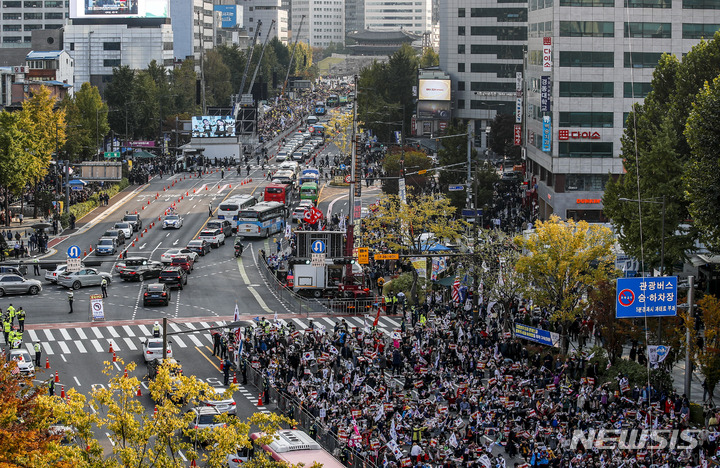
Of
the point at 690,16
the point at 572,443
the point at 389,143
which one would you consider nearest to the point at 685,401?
the point at 572,443

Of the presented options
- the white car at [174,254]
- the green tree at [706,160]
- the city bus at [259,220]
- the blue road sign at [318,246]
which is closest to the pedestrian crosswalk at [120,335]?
the blue road sign at [318,246]

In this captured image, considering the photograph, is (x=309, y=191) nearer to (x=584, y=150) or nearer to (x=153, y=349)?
(x=584, y=150)

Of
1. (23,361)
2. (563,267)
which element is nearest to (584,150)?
(563,267)

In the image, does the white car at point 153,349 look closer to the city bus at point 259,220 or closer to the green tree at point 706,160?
the green tree at point 706,160

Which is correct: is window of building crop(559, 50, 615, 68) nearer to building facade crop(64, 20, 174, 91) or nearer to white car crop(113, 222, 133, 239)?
white car crop(113, 222, 133, 239)

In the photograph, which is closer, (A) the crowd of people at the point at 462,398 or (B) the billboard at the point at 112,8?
(A) the crowd of people at the point at 462,398
